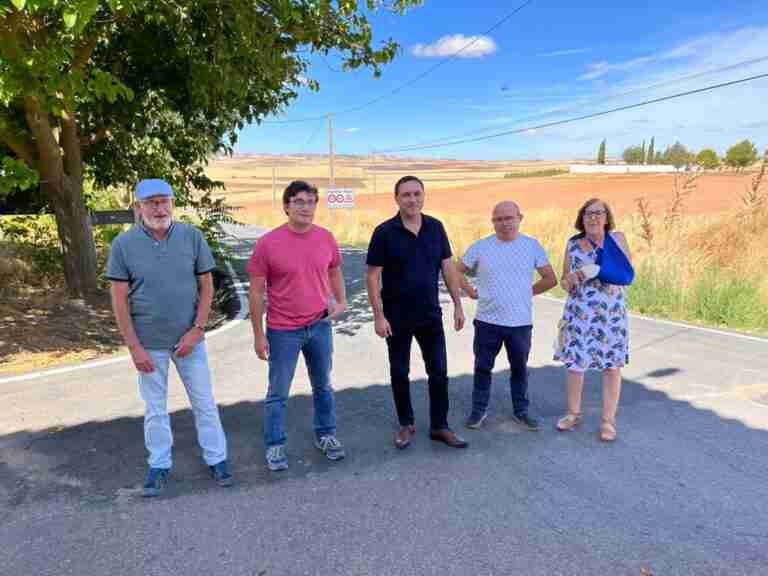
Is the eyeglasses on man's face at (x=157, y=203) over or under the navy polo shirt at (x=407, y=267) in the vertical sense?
over

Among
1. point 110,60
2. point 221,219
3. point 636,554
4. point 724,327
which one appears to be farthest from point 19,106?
point 724,327

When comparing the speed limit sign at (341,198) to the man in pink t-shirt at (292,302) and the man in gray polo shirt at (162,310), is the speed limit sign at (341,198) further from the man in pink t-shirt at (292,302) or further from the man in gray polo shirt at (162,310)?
the man in gray polo shirt at (162,310)

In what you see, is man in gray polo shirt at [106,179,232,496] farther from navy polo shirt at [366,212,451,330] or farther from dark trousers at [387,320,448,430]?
dark trousers at [387,320,448,430]

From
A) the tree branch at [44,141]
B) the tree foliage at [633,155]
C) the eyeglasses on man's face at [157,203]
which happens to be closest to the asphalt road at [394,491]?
the eyeglasses on man's face at [157,203]

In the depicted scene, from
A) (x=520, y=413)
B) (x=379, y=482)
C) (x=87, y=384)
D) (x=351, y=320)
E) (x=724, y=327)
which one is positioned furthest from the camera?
(x=351, y=320)

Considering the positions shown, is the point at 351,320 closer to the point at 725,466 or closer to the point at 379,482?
the point at 379,482

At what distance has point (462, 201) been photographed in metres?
48.4

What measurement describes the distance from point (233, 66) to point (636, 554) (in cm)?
668

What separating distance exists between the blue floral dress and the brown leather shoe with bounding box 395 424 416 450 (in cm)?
125

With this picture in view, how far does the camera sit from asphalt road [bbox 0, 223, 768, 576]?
8.44 feet

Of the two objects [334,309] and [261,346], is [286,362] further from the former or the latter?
[334,309]

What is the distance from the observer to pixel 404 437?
375 cm

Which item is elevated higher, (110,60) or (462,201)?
(110,60)

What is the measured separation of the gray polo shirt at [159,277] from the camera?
297 cm
